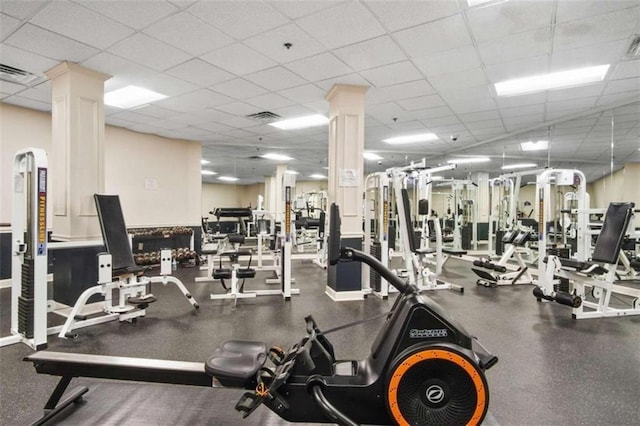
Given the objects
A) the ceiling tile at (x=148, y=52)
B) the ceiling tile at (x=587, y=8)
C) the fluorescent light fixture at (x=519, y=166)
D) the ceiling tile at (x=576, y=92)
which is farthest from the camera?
the fluorescent light fixture at (x=519, y=166)

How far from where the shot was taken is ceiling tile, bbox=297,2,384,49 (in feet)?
8.86

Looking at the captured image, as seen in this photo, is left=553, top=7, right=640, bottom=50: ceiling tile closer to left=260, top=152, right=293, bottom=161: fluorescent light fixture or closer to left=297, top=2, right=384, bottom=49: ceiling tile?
left=297, top=2, right=384, bottom=49: ceiling tile

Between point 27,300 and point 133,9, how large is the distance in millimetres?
2633

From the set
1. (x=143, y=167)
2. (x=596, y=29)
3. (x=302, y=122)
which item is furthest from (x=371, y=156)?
(x=596, y=29)

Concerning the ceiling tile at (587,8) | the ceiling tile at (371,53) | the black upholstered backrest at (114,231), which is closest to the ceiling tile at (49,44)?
the black upholstered backrest at (114,231)

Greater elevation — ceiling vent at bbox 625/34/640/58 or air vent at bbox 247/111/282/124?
air vent at bbox 247/111/282/124

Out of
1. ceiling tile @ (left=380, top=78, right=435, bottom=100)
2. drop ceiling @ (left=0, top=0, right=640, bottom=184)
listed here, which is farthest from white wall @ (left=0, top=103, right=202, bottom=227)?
ceiling tile @ (left=380, top=78, right=435, bottom=100)

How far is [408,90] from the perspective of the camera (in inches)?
172

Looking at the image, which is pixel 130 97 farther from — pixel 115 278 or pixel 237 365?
pixel 237 365

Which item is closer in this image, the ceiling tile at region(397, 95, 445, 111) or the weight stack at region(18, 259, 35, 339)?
the weight stack at region(18, 259, 35, 339)

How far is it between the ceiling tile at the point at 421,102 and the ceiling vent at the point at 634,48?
1.97 meters

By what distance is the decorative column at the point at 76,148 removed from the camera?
147 inches

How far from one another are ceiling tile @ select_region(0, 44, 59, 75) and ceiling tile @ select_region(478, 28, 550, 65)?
15.3ft

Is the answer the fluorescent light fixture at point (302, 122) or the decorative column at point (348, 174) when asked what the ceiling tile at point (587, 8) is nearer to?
the decorative column at point (348, 174)
